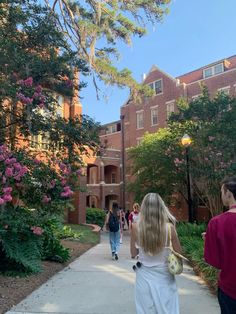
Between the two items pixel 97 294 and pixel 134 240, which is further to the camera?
pixel 97 294

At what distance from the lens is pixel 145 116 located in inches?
1670

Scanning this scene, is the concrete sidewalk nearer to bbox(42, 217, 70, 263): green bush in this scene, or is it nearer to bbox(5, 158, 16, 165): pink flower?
bbox(42, 217, 70, 263): green bush

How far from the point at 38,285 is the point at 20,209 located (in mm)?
1884

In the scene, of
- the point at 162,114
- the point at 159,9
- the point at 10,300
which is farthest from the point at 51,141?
the point at 162,114

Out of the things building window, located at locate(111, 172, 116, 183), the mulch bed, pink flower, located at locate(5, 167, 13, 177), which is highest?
building window, located at locate(111, 172, 116, 183)

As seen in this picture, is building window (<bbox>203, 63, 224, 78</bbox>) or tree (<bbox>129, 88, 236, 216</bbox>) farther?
building window (<bbox>203, 63, 224, 78</bbox>)

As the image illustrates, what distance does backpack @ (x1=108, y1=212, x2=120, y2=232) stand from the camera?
1165 centimetres

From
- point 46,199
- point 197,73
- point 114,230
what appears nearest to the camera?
point 46,199

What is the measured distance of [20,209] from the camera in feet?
28.0

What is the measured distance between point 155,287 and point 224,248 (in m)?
0.85

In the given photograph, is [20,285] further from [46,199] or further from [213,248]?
[213,248]

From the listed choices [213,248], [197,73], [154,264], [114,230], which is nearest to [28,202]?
[114,230]

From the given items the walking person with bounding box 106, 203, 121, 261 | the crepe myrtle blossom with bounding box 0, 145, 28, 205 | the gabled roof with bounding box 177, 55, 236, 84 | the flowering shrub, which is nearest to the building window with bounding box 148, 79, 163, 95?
the gabled roof with bounding box 177, 55, 236, 84

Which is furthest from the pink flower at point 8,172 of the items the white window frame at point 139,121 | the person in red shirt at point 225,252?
the white window frame at point 139,121
